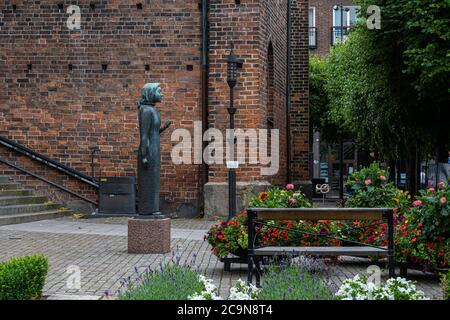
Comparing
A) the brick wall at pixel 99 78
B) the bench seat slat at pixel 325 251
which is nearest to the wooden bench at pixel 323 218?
the bench seat slat at pixel 325 251

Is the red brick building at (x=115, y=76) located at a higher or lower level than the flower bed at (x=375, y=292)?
higher

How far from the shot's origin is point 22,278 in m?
6.19

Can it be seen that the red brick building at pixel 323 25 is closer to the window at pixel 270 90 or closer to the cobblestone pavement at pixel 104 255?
the window at pixel 270 90

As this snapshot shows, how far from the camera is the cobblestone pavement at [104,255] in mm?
7840

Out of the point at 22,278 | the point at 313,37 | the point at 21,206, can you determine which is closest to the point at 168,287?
the point at 22,278

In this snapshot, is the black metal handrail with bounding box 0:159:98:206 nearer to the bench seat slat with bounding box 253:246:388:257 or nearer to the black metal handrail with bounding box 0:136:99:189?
the black metal handrail with bounding box 0:136:99:189

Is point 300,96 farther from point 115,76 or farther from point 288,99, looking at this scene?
point 115,76

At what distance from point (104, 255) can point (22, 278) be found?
3945 millimetres

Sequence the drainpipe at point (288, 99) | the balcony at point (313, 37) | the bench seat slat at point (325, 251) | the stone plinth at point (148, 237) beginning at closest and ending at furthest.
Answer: the bench seat slat at point (325, 251) < the stone plinth at point (148, 237) < the drainpipe at point (288, 99) < the balcony at point (313, 37)

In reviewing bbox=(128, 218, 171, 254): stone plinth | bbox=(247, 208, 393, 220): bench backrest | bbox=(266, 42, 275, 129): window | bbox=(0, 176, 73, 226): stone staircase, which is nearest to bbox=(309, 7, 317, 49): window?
bbox=(266, 42, 275, 129): window

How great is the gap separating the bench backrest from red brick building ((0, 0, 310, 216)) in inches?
324

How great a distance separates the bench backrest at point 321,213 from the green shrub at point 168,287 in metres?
1.68
